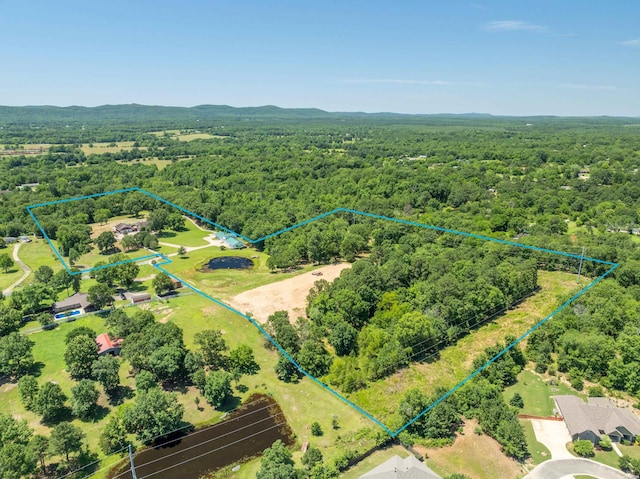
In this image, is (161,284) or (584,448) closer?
(584,448)

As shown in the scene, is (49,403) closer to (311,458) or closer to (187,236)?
(311,458)

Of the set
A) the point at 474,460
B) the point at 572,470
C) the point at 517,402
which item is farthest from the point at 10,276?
the point at 572,470

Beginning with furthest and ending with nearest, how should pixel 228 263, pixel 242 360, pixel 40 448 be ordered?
pixel 228 263 → pixel 242 360 → pixel 40 448

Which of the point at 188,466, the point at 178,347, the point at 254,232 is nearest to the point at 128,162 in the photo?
the point at 254,232

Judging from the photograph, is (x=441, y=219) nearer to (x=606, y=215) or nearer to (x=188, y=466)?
(x=606, y=215)

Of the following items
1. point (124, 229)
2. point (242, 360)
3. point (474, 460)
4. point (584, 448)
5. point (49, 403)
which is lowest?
point (474, 460)

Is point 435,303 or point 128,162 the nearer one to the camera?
point 435,303

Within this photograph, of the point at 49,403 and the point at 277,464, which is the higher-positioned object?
the point at 49,403

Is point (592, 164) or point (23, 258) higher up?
point (592, 164)
